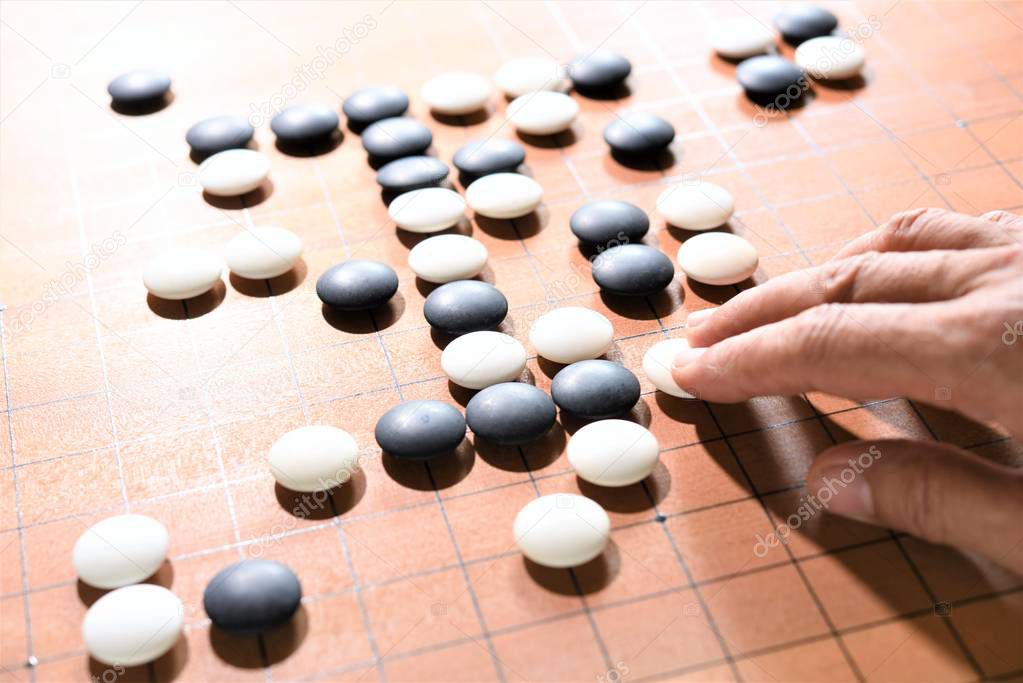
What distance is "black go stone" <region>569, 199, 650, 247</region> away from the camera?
1.49 meters

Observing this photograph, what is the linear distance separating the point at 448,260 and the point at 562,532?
48cm

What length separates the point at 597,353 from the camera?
1.33m

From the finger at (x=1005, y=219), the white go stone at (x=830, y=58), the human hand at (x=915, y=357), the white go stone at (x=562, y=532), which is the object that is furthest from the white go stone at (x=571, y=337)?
the white go stone at (x=830, y=58)

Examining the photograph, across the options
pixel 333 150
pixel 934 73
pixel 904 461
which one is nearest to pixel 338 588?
pixel 904 461

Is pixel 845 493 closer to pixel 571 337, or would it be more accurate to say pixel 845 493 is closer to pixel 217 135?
pixel 571 337

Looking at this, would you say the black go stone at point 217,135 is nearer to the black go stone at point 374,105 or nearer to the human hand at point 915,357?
the black go stone at point 374,105

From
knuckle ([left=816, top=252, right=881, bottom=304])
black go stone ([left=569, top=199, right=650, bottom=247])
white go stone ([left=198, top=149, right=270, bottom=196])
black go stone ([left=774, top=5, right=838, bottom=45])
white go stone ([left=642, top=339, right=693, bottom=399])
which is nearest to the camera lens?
knuckle ([left=816, top=252, right=881, bottom=304])

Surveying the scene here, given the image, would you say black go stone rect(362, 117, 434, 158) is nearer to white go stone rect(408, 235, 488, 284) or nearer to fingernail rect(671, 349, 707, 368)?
white go stone rect(408, 235, 488, 284)

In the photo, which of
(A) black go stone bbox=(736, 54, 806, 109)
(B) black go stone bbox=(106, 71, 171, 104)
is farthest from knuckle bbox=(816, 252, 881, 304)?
(B) black go stone bbox=(106, 71, 171, 104)

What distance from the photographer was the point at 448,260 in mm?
1438

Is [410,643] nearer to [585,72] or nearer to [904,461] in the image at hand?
[904,461]

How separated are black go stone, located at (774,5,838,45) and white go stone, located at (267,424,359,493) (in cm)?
121

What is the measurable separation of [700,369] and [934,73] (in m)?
0.98

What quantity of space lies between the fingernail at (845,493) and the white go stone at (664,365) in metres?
0.20
